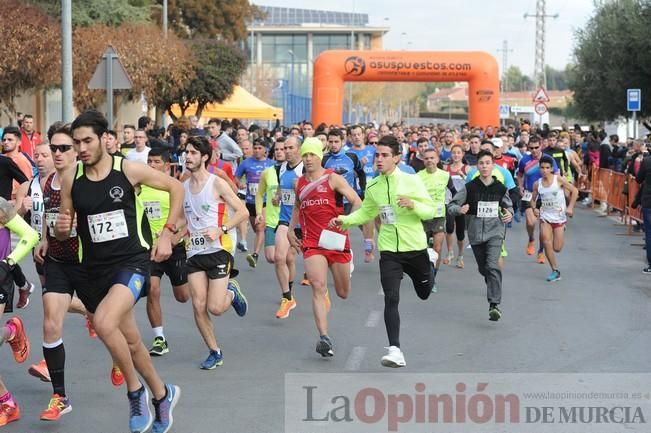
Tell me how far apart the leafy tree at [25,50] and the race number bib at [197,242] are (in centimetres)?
2050

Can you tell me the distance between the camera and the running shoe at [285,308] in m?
11.2

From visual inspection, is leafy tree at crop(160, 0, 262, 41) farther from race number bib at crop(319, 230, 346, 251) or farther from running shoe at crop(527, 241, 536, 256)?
race number bib at crop(319, 230, 346, 251)

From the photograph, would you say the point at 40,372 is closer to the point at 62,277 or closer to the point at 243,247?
the point at 62,277

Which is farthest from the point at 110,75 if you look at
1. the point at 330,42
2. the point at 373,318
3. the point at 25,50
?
the point at 330,42

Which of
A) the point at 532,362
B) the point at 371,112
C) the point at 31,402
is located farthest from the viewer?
the point at 371,112

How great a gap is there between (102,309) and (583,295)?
303 inches

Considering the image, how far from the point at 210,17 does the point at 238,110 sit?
1069 centimetres

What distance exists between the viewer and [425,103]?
198 meters

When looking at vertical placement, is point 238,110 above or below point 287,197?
above

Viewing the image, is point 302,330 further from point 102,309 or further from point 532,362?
point 102,309

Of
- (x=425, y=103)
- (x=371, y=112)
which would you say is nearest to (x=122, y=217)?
(x=371, y=112)

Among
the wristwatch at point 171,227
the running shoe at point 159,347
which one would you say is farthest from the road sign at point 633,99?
the wristwatch at point 171,227

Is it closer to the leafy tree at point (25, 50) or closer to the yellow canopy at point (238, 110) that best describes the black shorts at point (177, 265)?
the leafy tree at point (25, 50)

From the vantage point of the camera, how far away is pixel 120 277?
6676 millimetres
